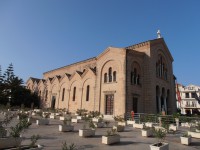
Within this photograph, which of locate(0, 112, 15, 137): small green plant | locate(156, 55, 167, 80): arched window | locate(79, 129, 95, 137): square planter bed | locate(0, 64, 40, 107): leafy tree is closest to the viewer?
locate(0, 112, 15, 137): small green plant

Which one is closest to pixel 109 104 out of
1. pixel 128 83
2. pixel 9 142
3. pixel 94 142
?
pixel 128 83

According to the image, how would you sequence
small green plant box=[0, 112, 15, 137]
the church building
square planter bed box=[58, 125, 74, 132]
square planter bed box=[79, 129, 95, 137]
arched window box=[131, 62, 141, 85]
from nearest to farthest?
small green plant box=[0, 112, 15, 137]
square planter bed box=[79, 129, 95, 137]
square planter bed box=[58, 125, 74, 132]
the church building
arched window box=[131, 62, 141, 85]

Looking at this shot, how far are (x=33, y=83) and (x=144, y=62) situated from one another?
3282 centimetres

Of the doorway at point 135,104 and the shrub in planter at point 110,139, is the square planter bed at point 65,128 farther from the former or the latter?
the doorway at point 135,104

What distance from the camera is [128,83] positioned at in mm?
22875

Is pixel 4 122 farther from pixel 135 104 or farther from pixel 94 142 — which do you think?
pixel 135 104

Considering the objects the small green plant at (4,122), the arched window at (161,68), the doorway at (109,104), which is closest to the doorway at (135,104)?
the doorway at (109,104)

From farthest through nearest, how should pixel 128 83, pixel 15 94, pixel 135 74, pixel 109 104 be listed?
pixel 15 94 → pixel 135 74 → pixel 109 104 → pixel 128 83

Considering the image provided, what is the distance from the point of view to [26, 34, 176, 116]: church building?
23172 millimetres

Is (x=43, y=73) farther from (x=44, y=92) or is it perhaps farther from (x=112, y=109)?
(x=112, y=109)

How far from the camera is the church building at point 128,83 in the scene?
23172 millimetres

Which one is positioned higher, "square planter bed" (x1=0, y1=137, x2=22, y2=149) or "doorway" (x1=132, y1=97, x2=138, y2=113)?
"doorway" (x1=132, y1=97, x2=138, y2=113)

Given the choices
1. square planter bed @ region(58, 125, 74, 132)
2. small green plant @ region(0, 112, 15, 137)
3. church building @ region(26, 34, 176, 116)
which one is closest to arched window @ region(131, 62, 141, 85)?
church building @ region(26, 34, 176, 116)

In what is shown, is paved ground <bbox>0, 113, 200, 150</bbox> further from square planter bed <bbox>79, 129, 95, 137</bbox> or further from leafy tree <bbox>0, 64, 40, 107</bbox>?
leafy tree <bbox>0, 64, 40, 107</bbox>
